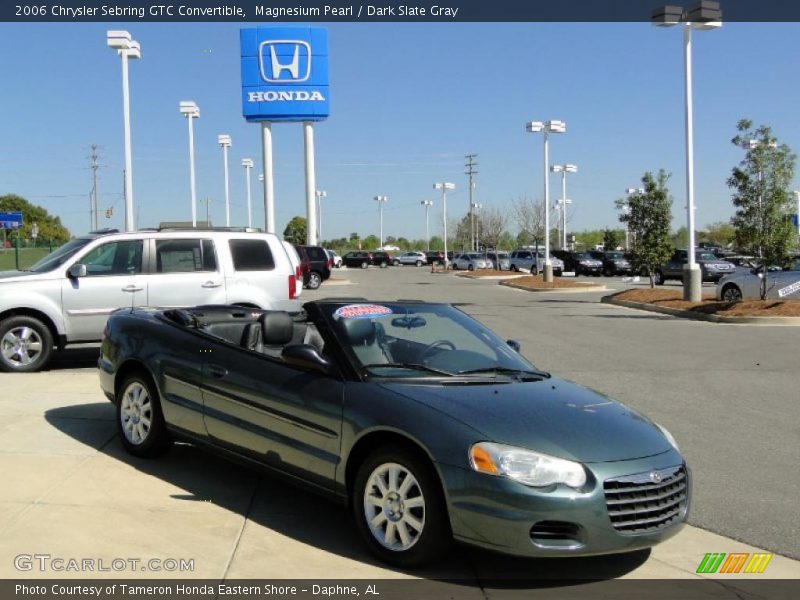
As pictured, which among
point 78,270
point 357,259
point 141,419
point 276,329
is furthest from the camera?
point 357,259

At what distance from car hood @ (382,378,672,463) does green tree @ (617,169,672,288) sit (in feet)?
80.0

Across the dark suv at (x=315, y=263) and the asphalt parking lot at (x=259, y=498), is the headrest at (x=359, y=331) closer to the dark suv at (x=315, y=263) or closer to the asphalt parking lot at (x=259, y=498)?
the asphalt parking lot at (x=259, y=498)

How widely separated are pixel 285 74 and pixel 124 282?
3450cm

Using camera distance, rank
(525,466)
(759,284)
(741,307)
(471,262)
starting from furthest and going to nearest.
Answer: (471,262), (759,284), (741,307), (525,466)

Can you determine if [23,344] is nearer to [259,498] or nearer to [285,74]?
[259,498]

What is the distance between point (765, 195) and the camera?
21.5 m

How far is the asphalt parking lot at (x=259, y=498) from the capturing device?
4.93 metres

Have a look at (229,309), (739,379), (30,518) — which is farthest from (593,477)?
(739,379)

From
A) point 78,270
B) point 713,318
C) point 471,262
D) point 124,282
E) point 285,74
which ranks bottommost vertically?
point 713,318

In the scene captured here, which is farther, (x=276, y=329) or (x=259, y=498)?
(x=276, y=329)

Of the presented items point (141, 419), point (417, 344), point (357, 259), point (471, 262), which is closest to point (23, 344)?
point (141, 419)

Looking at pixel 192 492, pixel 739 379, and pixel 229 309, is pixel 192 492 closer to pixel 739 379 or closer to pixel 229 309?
pixel 229 309

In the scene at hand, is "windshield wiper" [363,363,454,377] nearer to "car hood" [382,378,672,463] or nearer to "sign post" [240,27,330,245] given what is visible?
"car hood" [382,378,672,463]

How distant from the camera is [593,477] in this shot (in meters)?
4.46
